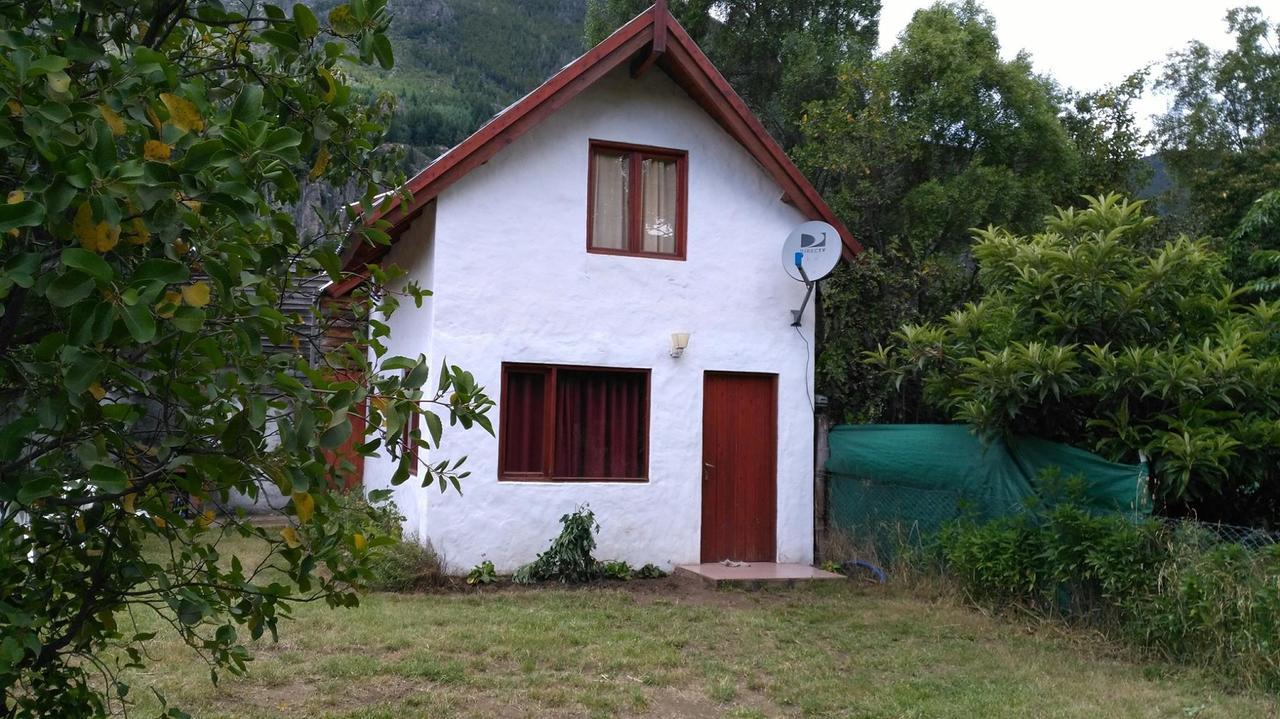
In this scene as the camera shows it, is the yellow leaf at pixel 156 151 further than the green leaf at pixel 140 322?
Yes

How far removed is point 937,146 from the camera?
54.3ft

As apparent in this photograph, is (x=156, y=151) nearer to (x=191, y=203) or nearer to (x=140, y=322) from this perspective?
(x=191, y=203)

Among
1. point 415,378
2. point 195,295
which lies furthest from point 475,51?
point 195,295

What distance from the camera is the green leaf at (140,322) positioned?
82.0 inches

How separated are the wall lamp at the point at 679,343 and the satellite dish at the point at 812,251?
4.85 ft

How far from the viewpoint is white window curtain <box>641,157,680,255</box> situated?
37.9 ft

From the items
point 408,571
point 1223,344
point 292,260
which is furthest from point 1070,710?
point 408,571

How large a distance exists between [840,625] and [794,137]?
1355cm

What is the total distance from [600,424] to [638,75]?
3.82 m

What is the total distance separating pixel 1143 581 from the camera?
7586 mm

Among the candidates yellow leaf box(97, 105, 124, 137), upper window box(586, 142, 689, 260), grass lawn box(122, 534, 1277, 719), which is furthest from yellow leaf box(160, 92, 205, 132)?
upper window box(586, 142, 689, 260)

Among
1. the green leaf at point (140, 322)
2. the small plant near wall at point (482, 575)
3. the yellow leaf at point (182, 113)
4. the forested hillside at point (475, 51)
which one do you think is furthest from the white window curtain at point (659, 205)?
the forested hillside at point (475, 51)

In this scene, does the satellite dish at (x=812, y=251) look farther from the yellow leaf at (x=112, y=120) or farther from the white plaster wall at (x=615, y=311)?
the yellow leaf at (x=112, y=120)

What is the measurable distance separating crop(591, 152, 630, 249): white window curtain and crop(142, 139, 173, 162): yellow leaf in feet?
29.3
